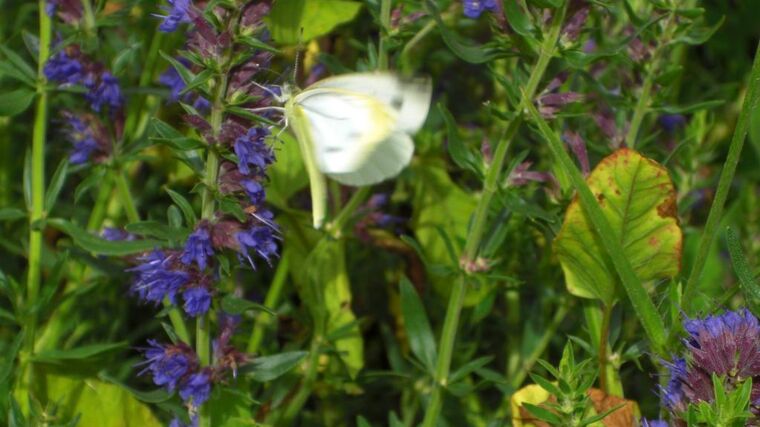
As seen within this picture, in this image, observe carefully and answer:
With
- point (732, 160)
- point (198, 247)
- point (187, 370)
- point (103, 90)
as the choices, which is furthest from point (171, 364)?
point (732, 160)

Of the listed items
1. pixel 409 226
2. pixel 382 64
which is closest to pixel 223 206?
pixel 382 64

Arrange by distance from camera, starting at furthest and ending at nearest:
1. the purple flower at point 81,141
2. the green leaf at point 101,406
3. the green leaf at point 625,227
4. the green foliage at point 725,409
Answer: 1. the purple flower at point 81,141
2. the green leaf at point 101,406
3. the green leaf at point 625,227
4. the green foliage at point 725,409

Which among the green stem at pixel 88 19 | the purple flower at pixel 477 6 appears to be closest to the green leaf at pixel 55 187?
the green stem at pixel 88 19

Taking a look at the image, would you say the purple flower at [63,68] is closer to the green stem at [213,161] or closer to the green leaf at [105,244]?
the green leaf at [105,244]

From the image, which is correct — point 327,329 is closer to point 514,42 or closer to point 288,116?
point 288,116

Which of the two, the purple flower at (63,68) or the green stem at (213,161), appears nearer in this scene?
the green stem at (213,161)

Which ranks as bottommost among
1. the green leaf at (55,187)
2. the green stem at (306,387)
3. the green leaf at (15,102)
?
the green stem at (306,387)
